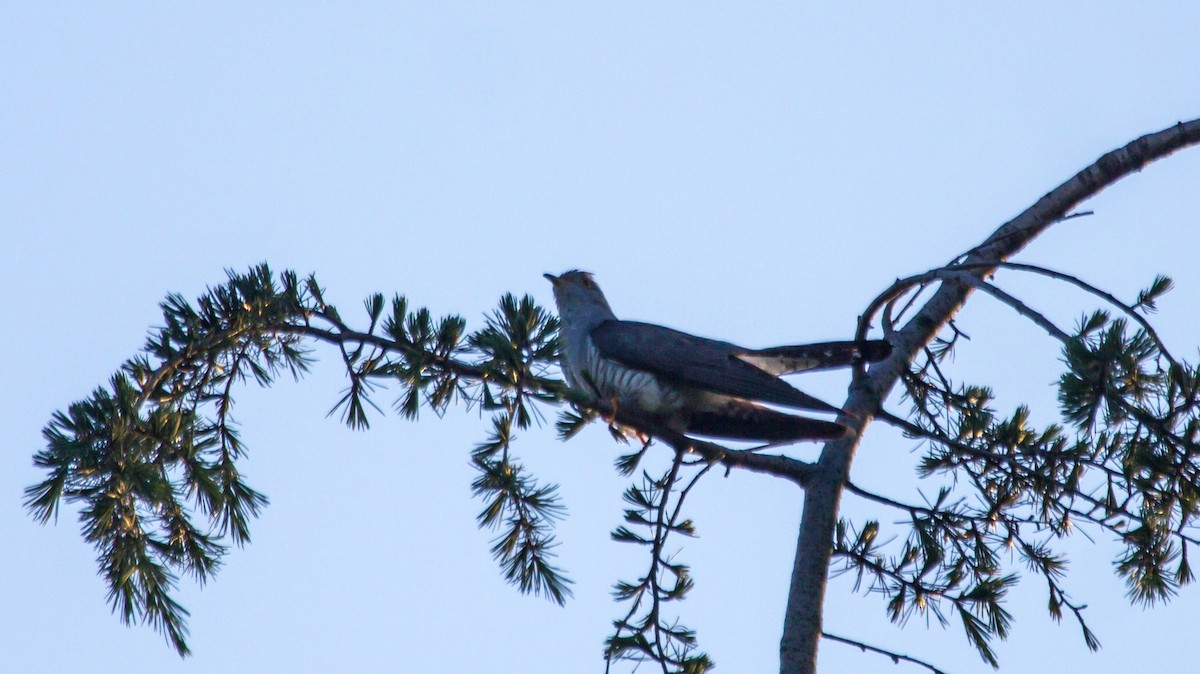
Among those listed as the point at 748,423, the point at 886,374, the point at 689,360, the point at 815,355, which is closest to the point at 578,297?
the point at 689,360

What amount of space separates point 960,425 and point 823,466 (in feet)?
1.49

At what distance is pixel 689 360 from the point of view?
4121 millimetres

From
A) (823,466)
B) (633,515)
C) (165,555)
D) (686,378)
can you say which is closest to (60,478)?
(165,555)

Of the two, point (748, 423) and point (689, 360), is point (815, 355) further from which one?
point (689, 360)

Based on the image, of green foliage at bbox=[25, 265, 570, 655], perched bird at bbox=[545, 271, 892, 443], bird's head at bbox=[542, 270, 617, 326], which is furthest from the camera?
bird's head at bbox=[542, 270, 617, 326]

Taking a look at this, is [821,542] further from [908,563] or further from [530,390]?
[530,390]

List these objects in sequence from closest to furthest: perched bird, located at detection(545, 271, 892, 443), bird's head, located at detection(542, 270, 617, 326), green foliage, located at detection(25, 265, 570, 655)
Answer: green foliage, located at detection(25, 265, 570, 655), perched bird, located at detection(545, 271, 892, 443), bird's head, located at detection(542, 270, 617, 326)

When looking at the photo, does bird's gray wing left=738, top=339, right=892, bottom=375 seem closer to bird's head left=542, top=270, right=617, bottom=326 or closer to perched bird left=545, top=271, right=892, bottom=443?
perched bird left=545, top=271, right=892, bottom=443

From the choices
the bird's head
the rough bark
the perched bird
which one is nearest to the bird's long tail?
the perched bird

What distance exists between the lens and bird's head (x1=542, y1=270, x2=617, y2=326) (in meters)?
5.13

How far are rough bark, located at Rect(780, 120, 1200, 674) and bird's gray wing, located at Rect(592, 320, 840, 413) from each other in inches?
12.5

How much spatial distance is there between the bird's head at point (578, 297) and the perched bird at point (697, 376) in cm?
63

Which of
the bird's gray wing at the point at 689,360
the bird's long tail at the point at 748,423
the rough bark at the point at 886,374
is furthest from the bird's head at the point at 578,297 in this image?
the rough bark at the point at 886,374

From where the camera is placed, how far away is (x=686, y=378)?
4.03 metres
